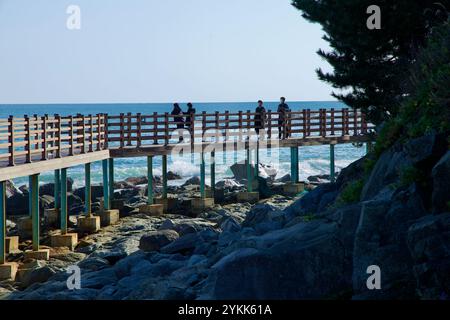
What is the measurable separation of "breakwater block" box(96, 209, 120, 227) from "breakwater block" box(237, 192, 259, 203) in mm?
6322

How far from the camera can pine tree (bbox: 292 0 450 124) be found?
21.5 m

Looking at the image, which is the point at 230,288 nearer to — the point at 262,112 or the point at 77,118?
the point at 77,118

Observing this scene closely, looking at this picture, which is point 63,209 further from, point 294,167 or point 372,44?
point 294,167

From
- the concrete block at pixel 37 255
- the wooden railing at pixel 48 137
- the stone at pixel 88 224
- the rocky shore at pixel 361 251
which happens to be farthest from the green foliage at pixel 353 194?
the stone at pixel 88 224

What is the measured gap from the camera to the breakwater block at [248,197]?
110 ft

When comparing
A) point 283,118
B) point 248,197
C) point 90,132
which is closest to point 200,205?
point 248,197

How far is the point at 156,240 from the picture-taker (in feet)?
68.0

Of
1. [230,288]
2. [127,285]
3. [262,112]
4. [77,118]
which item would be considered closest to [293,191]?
[262,112]

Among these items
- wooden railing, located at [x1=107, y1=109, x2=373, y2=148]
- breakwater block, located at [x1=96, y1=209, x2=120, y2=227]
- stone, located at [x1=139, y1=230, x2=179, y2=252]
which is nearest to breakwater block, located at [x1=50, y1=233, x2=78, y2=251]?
breakwater block, located at [x1=96, y1=209, x2=120, y2=227]

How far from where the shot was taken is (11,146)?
21.2 meters

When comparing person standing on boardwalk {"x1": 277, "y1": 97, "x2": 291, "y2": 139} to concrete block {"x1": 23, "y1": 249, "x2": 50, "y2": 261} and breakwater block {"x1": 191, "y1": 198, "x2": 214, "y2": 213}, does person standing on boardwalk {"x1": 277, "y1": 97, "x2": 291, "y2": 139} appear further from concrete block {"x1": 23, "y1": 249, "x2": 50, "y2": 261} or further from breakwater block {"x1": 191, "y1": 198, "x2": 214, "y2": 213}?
concrete block {"x1": 23, "y1": 249, "x2": 50, "y2": 261}

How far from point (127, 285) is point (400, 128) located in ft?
17.2

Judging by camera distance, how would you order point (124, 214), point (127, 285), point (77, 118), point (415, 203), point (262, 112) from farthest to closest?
point (262, 112) < point (124, 214) < point (77, 118) < point (127, 285) < point (415, 203)
